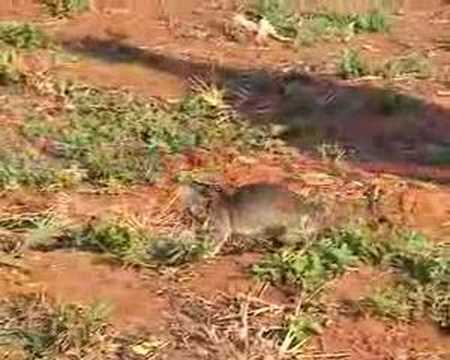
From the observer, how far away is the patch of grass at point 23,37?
7777 mm

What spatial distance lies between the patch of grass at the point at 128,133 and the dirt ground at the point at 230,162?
0.14 m

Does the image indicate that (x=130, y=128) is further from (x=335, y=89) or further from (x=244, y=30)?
(x=244, y=30)

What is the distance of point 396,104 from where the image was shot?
6887 millimetres

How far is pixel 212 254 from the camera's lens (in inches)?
195

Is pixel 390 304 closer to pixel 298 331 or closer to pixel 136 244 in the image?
pixel 298 331

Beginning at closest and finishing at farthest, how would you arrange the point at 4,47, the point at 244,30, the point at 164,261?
1. the point at 164,261
2. the point at 4,47
3. the point at 244,30

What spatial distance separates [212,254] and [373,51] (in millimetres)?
3233

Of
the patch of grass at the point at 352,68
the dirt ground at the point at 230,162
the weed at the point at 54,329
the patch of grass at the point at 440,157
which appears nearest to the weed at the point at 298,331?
the dirt ground at the point at 230,162

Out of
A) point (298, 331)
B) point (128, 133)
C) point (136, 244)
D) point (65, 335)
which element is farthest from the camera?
point (128, 133)

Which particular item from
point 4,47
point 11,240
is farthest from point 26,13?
point 11,240

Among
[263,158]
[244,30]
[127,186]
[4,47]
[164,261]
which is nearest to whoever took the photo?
[164,261]

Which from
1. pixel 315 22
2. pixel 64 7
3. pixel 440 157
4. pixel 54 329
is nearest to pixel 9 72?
pixel 64 7

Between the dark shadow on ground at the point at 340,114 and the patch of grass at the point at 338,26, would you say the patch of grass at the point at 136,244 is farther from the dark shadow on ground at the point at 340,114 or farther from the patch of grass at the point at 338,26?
the patch of grass at the point at 338,26

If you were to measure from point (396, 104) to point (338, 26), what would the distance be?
4.86 feet
